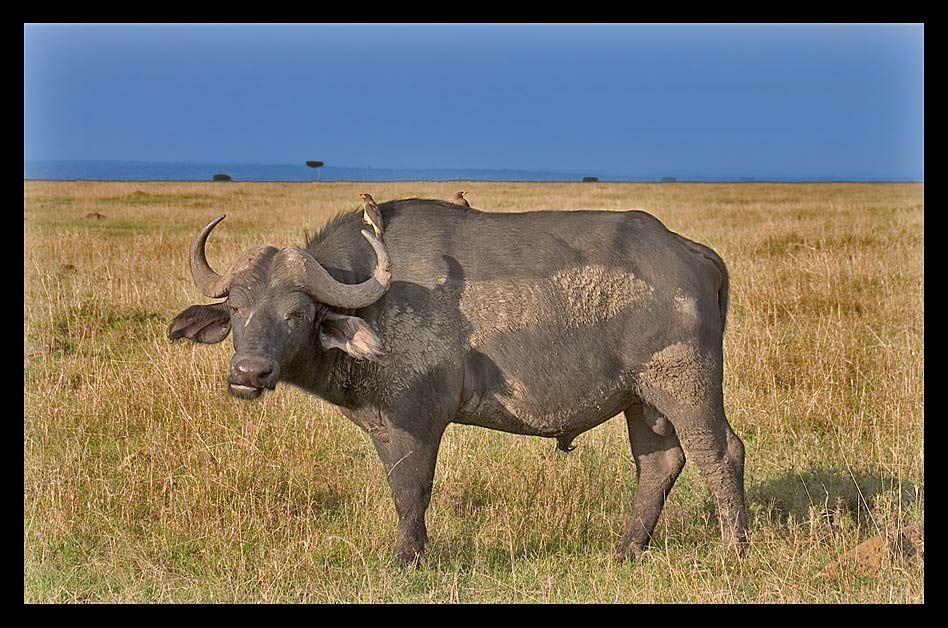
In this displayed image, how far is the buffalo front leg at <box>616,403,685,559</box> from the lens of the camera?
672 cm

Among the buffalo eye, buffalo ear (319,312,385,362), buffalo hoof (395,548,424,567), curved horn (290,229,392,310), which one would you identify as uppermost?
curved horn (290,229,392,310)

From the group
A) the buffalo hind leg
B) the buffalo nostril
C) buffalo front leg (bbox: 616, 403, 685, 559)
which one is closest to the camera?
the buffalo nostril

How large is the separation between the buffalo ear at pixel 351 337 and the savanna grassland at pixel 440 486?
4.53 feet

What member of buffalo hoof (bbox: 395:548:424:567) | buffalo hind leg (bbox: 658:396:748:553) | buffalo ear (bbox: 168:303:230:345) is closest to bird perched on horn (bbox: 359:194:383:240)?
buffalo ear (bbox: 168:303:230:345)

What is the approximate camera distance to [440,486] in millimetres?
7500

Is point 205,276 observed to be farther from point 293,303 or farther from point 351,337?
point 351,337

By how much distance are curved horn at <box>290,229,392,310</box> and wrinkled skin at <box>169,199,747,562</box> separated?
0.08m

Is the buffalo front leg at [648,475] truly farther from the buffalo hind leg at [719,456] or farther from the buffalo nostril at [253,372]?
the buffalo nostril at [253,372]

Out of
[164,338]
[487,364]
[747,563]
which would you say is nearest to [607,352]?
[487,364]

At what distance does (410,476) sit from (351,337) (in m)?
0.94

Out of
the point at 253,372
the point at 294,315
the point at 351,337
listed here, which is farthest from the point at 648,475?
the point at 253,372

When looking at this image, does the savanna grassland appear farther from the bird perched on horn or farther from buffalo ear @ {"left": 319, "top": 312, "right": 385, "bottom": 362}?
the bird perched on horn

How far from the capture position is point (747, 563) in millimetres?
6234

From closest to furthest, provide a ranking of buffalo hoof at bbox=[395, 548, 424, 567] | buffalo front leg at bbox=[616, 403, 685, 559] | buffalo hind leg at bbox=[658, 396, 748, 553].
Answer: buffalo hoof at bbox=[395, 548, 424, 567] → buffalo hind leg at bbox=[658, 396, 748, 553] → buffalo front leg at bbox=[616, 403, 685, 559]
